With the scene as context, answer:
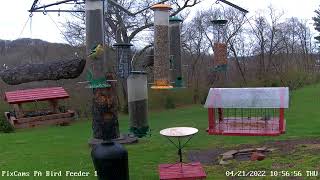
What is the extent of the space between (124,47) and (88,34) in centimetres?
163

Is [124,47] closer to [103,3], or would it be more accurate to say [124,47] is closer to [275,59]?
[103,3]

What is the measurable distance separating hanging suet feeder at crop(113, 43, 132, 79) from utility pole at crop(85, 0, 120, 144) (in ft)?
2.00

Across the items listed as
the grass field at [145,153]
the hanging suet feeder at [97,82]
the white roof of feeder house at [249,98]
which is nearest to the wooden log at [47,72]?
the hanging suet feeder at [97,82]

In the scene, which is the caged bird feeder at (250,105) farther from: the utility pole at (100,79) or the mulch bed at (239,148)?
the utility pole at (100,79)

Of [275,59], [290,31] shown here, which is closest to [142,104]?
[275,59]

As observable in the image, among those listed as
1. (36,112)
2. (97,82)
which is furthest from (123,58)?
(36,112)

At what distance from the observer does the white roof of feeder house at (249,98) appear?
14.0 meters

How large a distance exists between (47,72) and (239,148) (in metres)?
4.97

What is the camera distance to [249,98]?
14.4m

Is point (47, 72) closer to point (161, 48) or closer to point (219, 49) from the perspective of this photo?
point (161, 48)

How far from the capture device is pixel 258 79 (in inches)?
1204

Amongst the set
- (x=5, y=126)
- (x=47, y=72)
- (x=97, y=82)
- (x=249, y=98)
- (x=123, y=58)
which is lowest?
(x=5, y=126)

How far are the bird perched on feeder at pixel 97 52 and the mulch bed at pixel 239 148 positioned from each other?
3.07 metres

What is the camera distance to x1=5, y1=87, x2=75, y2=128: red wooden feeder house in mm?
20156
